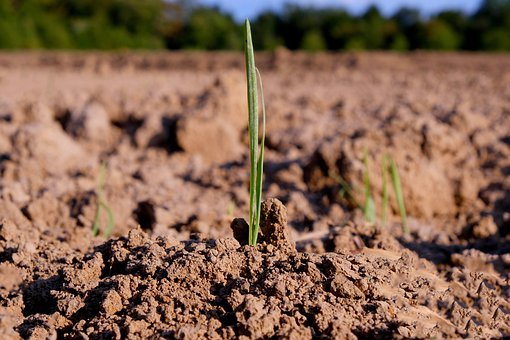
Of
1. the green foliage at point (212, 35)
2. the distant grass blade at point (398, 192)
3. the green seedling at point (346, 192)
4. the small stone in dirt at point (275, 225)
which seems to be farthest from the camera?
the green foliage at point (212, 35)

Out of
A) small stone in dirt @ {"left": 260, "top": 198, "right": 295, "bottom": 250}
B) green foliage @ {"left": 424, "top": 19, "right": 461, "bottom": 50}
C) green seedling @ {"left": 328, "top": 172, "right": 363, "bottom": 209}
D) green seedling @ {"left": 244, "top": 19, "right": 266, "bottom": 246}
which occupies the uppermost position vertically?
green foliage @ {"left": 424, "top": 19, "right": 461, "bottom": 50}

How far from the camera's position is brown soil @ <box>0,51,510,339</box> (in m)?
1.36

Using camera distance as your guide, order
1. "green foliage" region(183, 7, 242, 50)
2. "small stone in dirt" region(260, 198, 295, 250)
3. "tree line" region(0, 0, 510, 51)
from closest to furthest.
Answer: "small stone in dirt" region(260, 198, 295, 250) < "tree line" region(0, 0, 510, 51) < "green foliage" region(183, 7, 242, 50)

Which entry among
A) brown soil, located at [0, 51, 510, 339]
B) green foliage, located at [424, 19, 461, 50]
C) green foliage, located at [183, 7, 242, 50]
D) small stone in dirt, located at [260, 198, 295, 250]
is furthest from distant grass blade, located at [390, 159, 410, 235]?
green foliage, located at [183, 7, 242, 50]

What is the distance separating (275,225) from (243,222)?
0.14 m

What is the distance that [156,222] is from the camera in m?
2.34

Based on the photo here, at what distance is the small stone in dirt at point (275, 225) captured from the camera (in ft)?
5.25

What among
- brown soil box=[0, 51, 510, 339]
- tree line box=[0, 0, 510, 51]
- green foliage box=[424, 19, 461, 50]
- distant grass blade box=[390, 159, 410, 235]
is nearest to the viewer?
brown soil box=[0, 51, 510, 339]

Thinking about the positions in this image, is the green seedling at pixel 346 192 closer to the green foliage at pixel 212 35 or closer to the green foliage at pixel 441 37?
the green foliage at pixel 441 37

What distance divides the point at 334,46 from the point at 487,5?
5213 millimetres

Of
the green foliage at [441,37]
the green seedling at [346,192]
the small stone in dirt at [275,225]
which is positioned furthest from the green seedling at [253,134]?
the green foliage at [441,37]

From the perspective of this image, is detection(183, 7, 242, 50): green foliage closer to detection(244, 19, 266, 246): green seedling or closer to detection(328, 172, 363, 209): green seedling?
detection(328, 172, 363, 209): green seedling

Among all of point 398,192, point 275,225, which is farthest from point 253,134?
→ point 398,192

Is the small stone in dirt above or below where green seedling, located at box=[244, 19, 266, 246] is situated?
below
